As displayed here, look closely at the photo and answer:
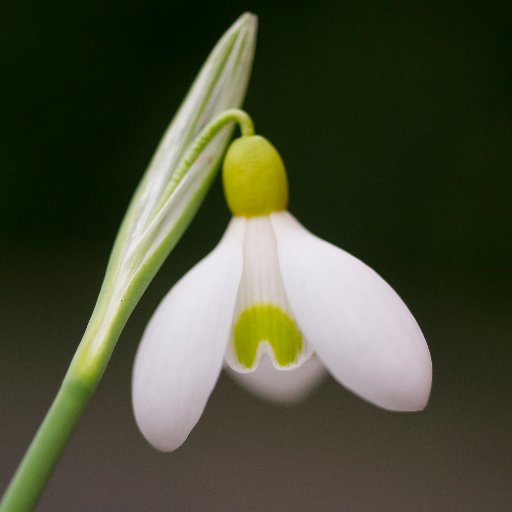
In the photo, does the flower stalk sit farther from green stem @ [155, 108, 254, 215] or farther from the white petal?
the white petal

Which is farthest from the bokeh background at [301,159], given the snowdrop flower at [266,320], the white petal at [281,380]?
the snowdrop flower at [266,320]

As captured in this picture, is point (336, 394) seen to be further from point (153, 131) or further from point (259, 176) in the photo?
point (259, 176)

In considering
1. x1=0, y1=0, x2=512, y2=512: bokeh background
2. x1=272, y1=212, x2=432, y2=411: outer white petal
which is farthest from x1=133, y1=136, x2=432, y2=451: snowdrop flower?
x1=0, y1=0, x2=512, y2=512: bokeh background

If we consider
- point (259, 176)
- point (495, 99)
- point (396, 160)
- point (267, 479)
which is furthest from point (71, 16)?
point (259, 176)

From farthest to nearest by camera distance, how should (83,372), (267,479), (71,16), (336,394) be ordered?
1. (71,16)
2. (336,394)
3. (267,479)
4. (83,372)

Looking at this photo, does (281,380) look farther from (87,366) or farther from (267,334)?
(87,366)

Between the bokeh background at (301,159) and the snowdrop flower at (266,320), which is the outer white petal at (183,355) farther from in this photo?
the bokeh background at (301,159)
